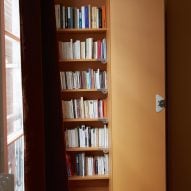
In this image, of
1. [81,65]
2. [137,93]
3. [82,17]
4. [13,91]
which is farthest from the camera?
[81,65]

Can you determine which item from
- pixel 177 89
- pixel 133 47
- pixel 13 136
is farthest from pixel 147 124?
pixel 13 136

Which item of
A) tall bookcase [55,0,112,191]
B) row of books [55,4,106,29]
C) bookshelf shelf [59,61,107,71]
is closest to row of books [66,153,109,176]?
tall bookcase [55,0,112,191]

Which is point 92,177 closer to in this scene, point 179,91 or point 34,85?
point 179,91

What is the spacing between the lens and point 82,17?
3.17 metres

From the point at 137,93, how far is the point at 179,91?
496 mm

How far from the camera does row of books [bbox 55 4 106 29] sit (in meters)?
3.15

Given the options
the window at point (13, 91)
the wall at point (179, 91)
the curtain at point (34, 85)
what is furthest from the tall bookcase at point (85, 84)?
the curtain at point (34, 85)

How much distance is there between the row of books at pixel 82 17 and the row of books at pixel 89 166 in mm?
1327

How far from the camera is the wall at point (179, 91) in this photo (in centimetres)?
317

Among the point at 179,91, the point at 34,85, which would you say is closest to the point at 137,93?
the point at 179,91

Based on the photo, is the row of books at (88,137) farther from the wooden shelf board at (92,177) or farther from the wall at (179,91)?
the wall at (179,91)

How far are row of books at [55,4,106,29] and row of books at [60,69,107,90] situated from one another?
0.46m

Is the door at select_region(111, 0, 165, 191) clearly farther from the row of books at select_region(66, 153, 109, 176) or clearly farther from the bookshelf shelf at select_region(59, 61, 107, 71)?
the bookshelf shelf at select_region(59, 61, 107, 71)

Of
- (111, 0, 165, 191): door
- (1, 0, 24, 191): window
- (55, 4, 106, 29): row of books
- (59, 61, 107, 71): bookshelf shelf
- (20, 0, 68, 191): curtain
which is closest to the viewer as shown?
(20, 0, 68, 191): curtain
